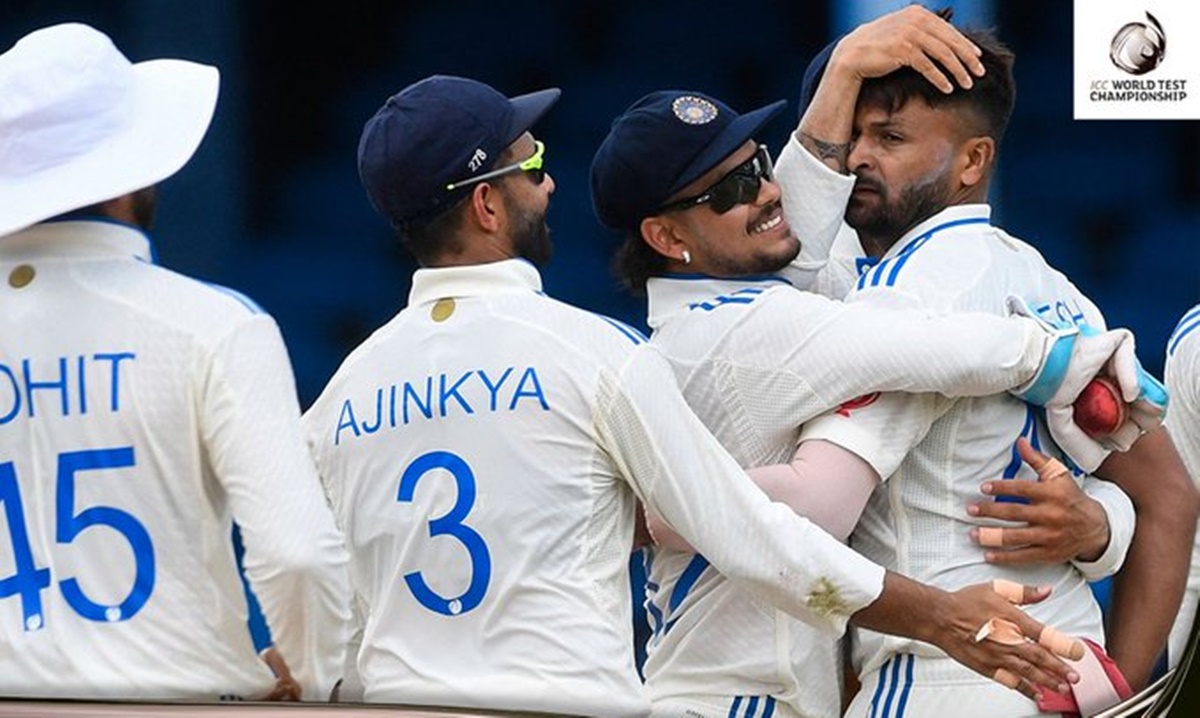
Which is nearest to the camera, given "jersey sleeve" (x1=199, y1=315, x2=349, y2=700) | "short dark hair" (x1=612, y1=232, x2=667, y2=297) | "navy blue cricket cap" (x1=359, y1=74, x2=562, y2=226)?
"jersey sleeve" (x1=199, y1=315, x2=349, y2=700)

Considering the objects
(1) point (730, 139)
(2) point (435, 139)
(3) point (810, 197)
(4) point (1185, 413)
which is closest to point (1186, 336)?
(4) point (1185, 413)

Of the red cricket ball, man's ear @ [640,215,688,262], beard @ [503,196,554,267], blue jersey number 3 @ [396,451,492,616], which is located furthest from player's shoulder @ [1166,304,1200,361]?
blue jersey number 3 @ [396,451,492,616]

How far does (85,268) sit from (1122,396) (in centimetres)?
127

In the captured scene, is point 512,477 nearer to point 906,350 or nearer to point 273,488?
point 273,488

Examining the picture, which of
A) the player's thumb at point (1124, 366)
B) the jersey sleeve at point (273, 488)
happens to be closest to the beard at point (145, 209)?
the jersey sleeve at point (273, 488)

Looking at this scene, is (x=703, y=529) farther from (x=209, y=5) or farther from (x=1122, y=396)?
(x=209, y=5)

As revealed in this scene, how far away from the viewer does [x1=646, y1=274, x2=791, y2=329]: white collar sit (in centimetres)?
297

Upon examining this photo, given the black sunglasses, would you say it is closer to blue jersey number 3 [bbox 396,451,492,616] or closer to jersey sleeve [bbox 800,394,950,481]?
jersey sleeve [bbox 800,394,950,481]

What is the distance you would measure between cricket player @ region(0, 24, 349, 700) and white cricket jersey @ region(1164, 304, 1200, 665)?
1.06m

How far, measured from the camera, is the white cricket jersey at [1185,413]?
2.95 meters

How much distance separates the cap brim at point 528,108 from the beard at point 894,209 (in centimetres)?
40

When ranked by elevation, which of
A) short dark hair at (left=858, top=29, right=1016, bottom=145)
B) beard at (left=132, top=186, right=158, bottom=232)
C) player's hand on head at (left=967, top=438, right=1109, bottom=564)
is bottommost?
player's hand on head at (left=967, top=438, right=1109, bottom=564)

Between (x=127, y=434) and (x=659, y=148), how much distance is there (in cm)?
74

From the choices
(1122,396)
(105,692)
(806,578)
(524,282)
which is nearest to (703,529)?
(806,578)
